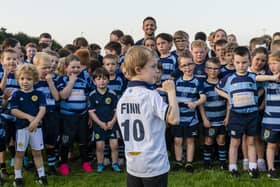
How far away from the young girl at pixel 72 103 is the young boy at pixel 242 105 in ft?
7.59

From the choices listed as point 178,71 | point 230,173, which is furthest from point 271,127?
point 178,71

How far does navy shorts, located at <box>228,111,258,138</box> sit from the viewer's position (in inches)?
254

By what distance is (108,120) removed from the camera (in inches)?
274

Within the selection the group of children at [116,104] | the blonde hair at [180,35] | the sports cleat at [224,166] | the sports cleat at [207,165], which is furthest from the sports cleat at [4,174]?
the blonde hair at [180,35]

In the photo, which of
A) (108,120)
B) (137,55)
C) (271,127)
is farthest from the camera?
(108,120)

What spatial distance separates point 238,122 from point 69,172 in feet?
9.36

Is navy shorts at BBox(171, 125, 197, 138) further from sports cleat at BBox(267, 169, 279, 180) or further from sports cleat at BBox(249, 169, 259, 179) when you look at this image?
sports cleat at BBox(267, 169, 279, 180)

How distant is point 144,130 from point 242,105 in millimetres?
3150

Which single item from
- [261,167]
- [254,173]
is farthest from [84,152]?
[261,167]

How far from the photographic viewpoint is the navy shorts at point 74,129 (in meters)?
6.91

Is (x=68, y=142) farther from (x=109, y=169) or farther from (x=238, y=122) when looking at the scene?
(x=238, y=122)

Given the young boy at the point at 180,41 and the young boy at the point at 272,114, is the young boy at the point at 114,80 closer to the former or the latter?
the young boy at the point at 180,41

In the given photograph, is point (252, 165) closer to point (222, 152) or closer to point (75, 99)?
point (222, 152)

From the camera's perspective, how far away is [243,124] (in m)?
6.46
